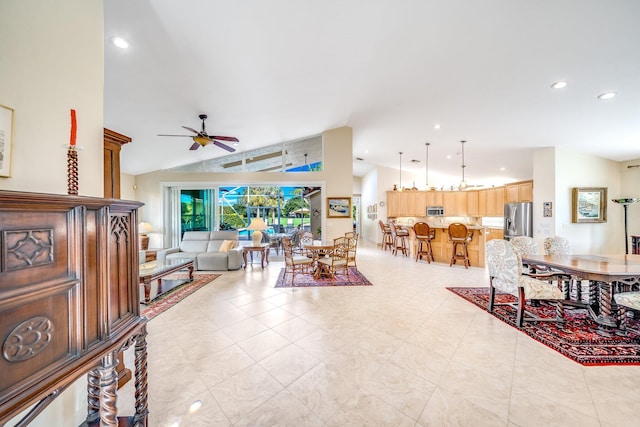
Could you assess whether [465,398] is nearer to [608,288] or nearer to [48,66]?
[608,288]

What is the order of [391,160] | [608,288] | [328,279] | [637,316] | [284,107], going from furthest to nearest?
[391,160] → [328,279] → [284,107] → [637,316] → [608,288]

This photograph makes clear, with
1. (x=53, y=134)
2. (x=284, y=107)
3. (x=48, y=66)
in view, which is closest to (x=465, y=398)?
(x=53, y=134)

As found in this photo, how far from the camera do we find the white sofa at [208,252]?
547 centimetres

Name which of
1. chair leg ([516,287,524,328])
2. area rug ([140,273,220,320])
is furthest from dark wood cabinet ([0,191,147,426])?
chair leg ([516,287,524,328])

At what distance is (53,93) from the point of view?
51.8 inches

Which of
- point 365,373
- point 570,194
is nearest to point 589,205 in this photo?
point 570,194

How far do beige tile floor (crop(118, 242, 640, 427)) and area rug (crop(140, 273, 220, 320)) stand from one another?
22 cm

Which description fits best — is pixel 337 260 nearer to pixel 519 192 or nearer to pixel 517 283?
pixel 517 283

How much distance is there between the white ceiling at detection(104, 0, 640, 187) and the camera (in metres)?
2.33

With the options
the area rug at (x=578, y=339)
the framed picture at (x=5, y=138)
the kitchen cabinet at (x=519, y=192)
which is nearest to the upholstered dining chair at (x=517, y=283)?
the area rug at (x=578, y=339)

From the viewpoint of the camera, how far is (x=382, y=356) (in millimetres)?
2178

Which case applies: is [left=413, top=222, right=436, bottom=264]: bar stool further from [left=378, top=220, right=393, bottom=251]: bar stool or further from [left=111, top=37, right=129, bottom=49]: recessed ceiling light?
[left=111, top=37, right=129, bottom=49]: recessed ceiling light

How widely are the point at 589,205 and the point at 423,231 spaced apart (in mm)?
3452

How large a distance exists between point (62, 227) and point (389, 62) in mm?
3764
